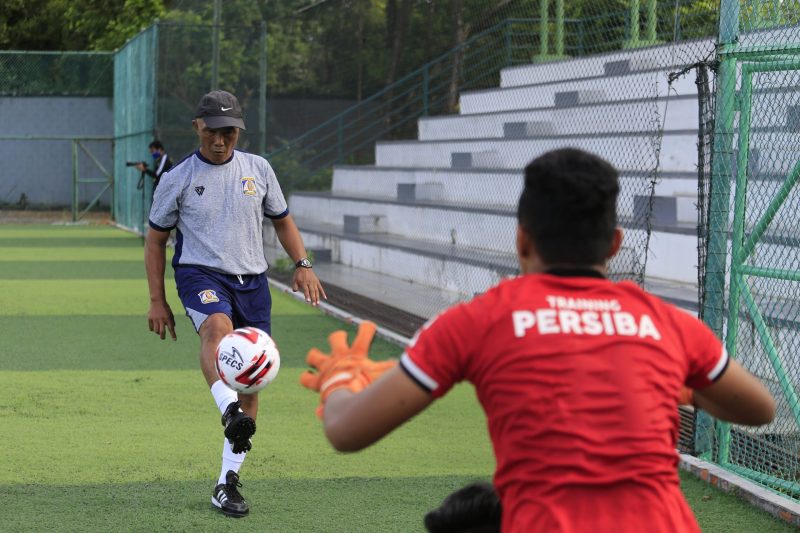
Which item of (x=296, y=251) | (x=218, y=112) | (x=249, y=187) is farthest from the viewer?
(x=296, y=251)

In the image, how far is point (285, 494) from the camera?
6.59 m

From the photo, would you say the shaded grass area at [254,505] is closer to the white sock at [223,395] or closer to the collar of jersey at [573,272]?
the white sock at [223,395]

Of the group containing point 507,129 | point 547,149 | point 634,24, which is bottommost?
point 547,149

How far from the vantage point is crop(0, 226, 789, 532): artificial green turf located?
6191mm

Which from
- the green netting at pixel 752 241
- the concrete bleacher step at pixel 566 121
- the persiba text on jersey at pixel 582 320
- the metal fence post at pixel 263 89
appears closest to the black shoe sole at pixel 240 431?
the green netting at pixel 752 241

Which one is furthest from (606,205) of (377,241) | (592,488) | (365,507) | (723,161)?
(377,241)

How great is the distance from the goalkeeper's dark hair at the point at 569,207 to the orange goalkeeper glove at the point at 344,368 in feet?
1.50

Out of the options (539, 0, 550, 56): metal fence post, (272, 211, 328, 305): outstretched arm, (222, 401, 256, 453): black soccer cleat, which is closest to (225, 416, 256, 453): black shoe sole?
(222, 401, 256, 453): black soccer cleat

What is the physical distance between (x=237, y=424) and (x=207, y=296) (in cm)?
84

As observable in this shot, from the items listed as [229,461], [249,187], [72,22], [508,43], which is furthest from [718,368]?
[72,22]

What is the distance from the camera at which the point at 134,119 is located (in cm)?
2845

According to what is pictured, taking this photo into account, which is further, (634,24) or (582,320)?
(634,24)

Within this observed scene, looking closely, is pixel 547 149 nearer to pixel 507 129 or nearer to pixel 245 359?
pixel 507 129

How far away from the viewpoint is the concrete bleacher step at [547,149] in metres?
12.8
